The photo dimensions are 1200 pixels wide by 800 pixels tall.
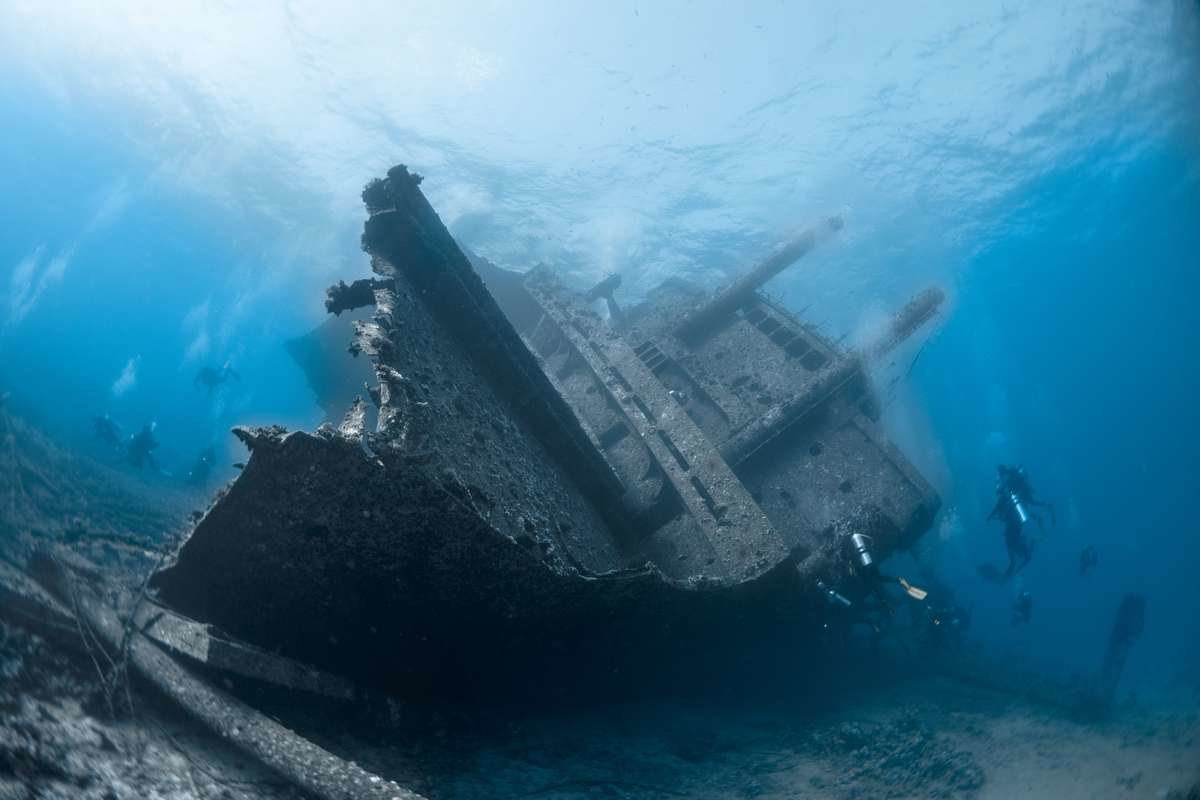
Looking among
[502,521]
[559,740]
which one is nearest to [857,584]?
[559,740]

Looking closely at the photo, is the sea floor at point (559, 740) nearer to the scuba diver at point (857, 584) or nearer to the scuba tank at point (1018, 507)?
the scuba diver at point (857, 584)

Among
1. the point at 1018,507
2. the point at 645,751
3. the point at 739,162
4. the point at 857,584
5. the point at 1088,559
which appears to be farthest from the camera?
the point at 739,162

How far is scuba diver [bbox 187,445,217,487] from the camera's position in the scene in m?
17.5

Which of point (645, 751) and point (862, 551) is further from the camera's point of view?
point (862, 551)

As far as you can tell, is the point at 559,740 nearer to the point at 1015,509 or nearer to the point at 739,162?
the point at 1015,509

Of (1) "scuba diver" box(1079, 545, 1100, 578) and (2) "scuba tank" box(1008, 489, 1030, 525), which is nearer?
(2) "scuba tank" box(1008, 489, 1030, 525)

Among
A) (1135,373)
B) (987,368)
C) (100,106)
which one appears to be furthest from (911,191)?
(1135,373)

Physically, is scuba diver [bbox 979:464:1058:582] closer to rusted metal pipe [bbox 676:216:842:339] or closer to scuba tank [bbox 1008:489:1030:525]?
scuba tank [bbox 1008:489:1030:525]

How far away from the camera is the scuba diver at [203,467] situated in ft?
57.5

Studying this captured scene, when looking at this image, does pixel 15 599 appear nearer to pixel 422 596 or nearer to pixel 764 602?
pixel 422 596

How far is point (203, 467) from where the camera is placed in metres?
17.7

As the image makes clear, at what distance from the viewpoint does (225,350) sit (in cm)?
9525

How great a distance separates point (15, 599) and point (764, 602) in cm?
591

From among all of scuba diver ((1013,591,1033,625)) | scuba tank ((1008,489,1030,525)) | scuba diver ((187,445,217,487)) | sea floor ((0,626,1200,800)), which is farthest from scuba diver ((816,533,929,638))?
scuba diver ((187,445,217,487))
